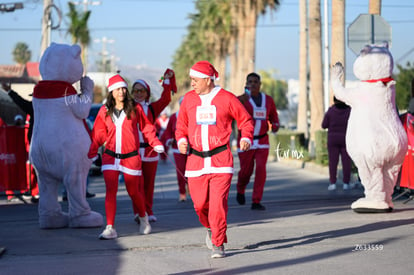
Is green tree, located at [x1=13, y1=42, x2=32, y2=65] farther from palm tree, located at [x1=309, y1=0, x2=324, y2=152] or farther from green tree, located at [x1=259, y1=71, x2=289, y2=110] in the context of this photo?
palm tree, located at [x1=309, y1=0, x2=324, y2=152]

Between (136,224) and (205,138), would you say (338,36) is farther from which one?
(205,138)

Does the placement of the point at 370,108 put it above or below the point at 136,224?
above

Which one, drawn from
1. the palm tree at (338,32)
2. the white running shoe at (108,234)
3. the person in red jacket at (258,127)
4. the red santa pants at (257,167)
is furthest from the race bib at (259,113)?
the palm tree at (338,32)

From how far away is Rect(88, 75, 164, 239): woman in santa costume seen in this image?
9.48 meters

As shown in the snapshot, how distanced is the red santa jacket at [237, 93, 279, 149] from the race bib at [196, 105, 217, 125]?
160 inches

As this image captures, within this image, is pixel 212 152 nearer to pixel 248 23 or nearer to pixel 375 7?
pixel 375 7

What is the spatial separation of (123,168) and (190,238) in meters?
1.11

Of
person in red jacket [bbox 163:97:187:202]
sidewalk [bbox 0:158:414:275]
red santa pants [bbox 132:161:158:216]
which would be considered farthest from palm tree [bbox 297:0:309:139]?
red santa pants [bbox 132:161:158:216]

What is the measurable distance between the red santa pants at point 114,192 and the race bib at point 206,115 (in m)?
1.70

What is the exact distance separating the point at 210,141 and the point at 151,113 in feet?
9.62

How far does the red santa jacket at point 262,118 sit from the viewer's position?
12242 mm

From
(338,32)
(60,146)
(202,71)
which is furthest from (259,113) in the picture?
(338,32)

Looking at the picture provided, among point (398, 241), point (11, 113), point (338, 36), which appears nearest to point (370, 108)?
point (398, 241)

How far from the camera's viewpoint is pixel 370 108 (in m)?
11.0
